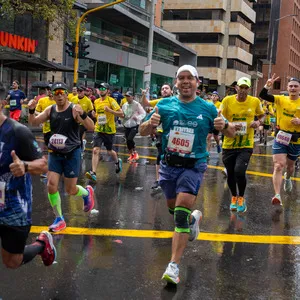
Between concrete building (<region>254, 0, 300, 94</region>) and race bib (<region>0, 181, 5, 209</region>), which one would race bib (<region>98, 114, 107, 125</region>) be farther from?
concrete building (<region>254, 0, 300, 94</region>)

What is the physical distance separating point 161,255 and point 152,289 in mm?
942

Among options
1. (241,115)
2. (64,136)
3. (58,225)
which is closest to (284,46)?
(241,115)

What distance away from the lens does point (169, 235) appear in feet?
19.0

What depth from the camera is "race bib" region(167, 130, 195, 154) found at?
4586mm

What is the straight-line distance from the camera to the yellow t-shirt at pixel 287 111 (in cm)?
772

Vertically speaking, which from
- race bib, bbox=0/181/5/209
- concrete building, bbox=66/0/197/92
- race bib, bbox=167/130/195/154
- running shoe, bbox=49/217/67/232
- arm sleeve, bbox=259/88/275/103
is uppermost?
concrete building, bbox=66/0/197/92

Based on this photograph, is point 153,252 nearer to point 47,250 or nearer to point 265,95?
point 47,250

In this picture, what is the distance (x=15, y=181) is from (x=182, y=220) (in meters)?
1.63

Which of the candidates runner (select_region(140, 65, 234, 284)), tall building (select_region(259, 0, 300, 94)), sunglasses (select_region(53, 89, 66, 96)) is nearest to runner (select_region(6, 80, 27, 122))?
sunglasses (select_region(53, 89, 66, 96))

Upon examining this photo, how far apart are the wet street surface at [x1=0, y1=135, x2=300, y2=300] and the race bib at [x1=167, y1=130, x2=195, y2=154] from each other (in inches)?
43.9

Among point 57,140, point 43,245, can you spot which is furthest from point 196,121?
point 57,140

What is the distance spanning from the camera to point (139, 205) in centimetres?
746

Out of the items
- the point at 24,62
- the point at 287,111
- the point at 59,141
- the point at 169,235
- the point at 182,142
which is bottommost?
the point at 169,235

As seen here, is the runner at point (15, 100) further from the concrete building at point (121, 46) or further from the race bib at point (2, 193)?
the race bib at point (2, 193)
